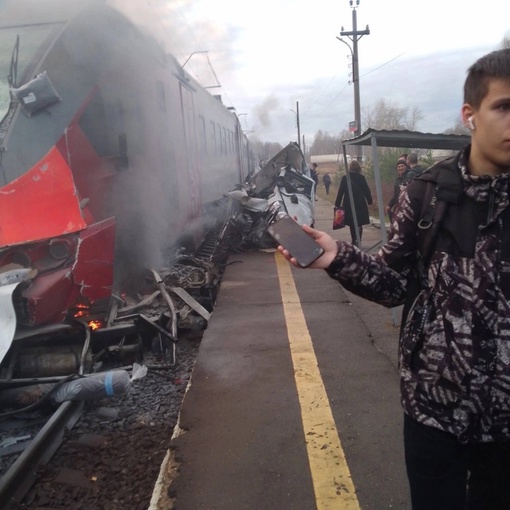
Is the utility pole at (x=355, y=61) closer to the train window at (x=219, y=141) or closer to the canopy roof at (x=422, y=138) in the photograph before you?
the train window at (x=219, y=141)

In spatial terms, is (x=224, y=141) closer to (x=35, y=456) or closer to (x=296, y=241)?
(x=35, y=456)

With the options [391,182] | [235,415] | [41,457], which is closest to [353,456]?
[235,415]

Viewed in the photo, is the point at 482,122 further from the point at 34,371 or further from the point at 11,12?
the point at 11,12

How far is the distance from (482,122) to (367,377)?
283 centimetres

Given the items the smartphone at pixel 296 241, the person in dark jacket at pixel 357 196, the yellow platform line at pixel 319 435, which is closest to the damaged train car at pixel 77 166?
the yellow platform line at pixel 319 435

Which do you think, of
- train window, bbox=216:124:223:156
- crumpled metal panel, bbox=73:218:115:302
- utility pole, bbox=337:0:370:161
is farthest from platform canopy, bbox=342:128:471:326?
utility pole, bbox=337:0:370:161

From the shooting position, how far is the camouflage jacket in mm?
1463

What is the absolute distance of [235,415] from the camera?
345 cm

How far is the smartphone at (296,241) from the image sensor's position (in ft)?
5.46

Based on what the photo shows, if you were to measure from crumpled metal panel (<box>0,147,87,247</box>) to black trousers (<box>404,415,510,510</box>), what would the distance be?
127 inches

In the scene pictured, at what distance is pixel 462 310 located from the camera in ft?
4.90

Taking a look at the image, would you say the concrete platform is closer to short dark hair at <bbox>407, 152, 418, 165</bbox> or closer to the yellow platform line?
the yellow platform line

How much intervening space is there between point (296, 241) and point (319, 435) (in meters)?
1.85

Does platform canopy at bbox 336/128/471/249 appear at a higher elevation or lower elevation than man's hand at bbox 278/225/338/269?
higher
